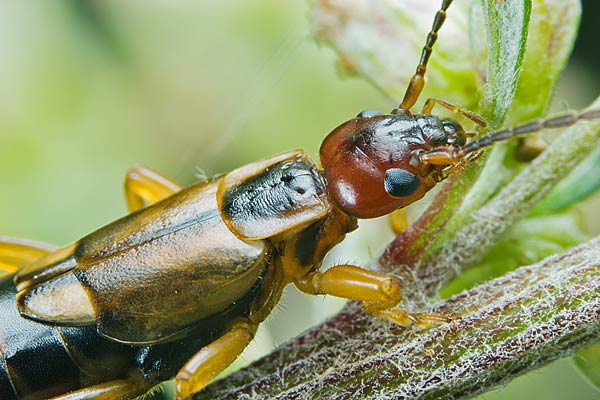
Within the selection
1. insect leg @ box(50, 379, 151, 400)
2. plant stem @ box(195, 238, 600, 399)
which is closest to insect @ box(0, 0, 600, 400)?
insect leg @ box(50, 379, 151, 400)

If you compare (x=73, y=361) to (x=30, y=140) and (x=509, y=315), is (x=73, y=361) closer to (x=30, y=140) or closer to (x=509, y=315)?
(x=509, y=315)

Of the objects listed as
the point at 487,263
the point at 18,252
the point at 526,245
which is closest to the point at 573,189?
the point at 526,245

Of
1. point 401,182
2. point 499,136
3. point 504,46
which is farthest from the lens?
point 401,182

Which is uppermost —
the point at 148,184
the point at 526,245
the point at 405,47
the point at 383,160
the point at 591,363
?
the point at 148,184

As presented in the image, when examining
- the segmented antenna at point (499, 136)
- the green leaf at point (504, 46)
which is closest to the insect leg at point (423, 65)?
the segmented antenna at point (499, 136)

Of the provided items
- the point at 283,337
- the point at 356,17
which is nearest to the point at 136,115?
the point at 283,337

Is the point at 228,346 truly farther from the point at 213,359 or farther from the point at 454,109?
the point at 454,109

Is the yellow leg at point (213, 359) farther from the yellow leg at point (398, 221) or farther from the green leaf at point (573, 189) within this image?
the green leaf at point (573, 189)

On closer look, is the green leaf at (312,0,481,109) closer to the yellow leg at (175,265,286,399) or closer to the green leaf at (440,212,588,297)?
the green leaf at (440,212,588,297)

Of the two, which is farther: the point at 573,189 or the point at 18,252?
the point at 18,252
